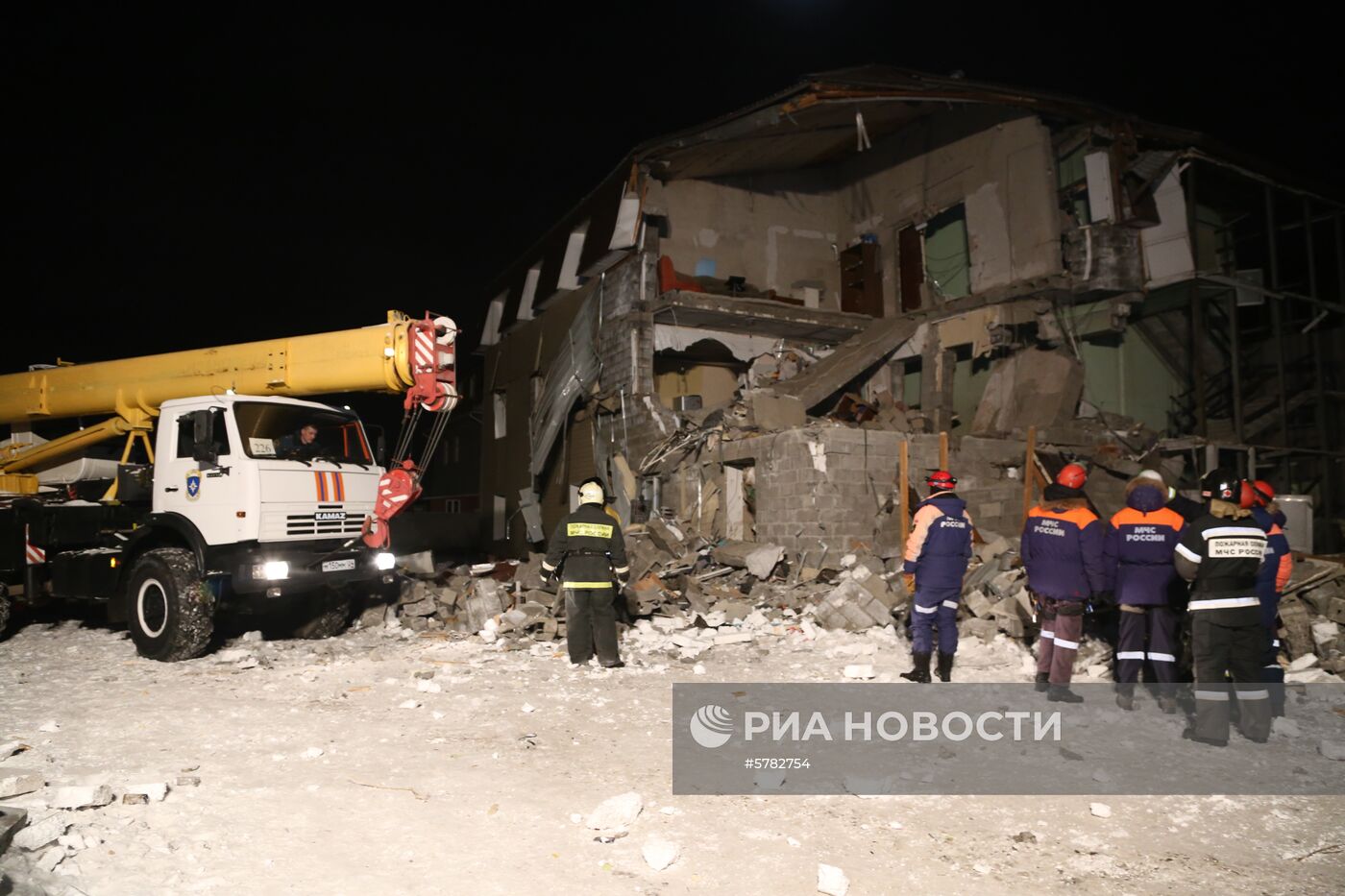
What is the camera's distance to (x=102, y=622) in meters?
10.3

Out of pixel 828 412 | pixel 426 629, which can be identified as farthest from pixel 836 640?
pixel 828 412

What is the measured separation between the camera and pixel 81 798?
3.84 meters

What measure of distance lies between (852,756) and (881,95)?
39.9 ft

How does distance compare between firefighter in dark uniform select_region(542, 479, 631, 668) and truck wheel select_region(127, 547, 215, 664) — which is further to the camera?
truck wheel select_region(127, 547, 215, 664)

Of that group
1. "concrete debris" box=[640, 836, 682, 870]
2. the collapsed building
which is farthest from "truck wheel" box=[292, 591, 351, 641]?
"concrete debris" box=[640, 836, 682, 870]

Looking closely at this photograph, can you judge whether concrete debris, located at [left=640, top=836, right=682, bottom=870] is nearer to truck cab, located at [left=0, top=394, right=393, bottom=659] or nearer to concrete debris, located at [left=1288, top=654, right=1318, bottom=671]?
truck cab, located at [left=0, top=394, right=393, bottom=659]

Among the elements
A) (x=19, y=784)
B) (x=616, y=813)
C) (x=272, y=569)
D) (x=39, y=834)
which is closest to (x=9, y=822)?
(x=39, y=834)

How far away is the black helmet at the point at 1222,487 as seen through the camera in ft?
16.7

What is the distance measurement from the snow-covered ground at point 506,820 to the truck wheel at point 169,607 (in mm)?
1315

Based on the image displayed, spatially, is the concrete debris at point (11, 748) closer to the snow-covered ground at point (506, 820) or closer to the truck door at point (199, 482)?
Result: the snow-covered ground at point (506, 820)

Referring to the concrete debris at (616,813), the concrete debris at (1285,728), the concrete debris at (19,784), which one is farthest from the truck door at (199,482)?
the concrete debris at (1285,728)

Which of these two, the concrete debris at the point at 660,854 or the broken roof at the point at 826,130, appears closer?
the concrete debris at the point at 660,854

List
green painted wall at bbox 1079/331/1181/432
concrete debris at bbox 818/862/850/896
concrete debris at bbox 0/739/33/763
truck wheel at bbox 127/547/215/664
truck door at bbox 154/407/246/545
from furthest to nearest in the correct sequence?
green painted wall at bbox 1079/331/1181/432, truck door at bbox 154/407/246/545, truck wheel at bbox 127/547/215/664, concrete debris at bbox 0/739/33/763, concrete debris at bbox 818/862/850/896

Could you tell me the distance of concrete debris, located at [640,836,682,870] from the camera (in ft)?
11.0
